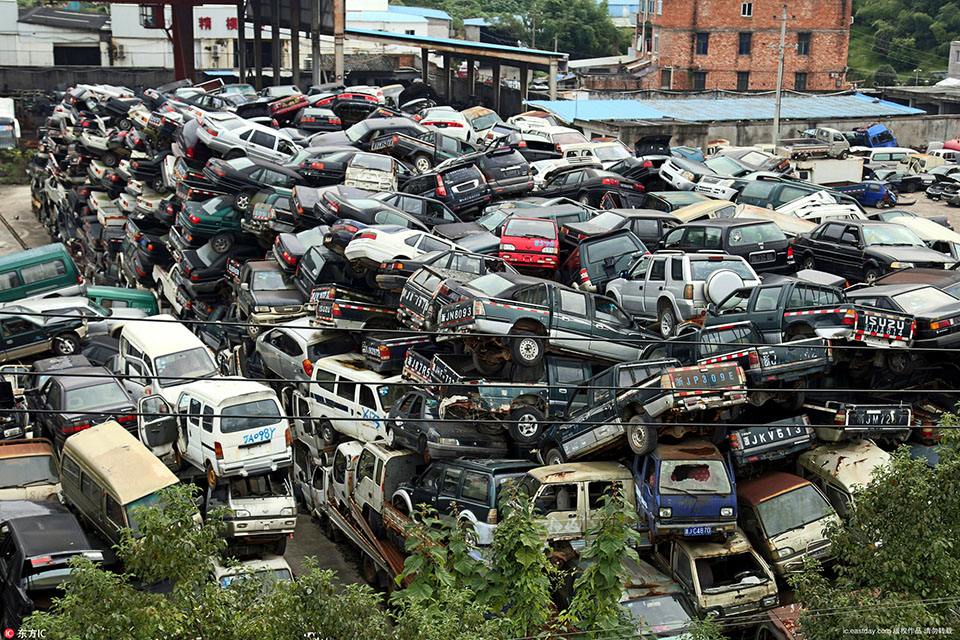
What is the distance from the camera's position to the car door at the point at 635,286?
22.2 meters

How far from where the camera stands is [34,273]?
31.1 m

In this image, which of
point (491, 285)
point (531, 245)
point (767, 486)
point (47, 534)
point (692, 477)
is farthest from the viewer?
point (531, 245)

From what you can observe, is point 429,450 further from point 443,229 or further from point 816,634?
point 443,229

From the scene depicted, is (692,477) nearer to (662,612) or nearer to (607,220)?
(662,612)

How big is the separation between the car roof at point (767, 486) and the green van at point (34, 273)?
20.2m

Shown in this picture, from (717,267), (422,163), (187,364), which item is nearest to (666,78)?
(422,163)

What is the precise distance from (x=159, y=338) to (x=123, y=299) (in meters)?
8.76

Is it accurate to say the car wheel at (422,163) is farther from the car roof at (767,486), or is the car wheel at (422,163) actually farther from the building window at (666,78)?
the building window at (666,78)

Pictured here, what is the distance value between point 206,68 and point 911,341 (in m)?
73.5

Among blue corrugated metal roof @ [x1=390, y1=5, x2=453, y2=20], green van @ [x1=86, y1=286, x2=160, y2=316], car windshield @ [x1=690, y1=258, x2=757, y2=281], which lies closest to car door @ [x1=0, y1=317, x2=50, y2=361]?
green van @ [x1=86, y1=286, x2=160, y2=316]

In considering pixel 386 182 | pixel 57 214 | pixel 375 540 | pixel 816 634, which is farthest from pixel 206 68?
pixel 816 634

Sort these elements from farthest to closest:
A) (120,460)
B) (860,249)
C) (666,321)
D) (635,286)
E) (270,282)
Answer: (270,282), (860,249), (635,286), (666,321), (120,460)

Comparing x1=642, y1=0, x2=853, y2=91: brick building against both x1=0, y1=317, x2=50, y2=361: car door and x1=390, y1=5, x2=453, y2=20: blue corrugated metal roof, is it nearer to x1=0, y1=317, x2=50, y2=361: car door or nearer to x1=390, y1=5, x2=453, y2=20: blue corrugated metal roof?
x1=390, y1=5, x2=453, y2=20: blue corrugated metal roof

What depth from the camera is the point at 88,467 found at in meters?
17.0
